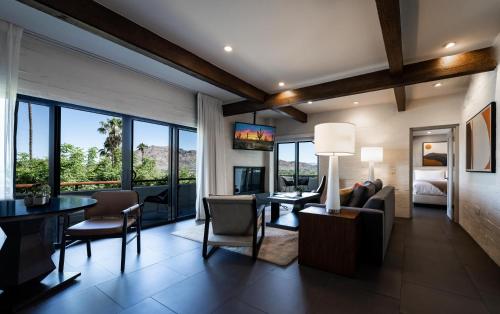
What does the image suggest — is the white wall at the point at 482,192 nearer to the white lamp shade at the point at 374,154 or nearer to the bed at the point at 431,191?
the white lamp shade at the point at 374,154

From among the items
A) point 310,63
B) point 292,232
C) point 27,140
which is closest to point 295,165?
point 292,232

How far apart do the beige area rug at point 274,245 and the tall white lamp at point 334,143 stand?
83 centimetres

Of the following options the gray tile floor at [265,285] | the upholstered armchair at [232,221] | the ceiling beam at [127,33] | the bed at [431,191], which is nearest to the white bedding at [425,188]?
the bed at [431,191]

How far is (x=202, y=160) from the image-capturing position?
487 centimetres

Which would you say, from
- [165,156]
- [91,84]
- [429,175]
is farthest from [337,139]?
[429,175]

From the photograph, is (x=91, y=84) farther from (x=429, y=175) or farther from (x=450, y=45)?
(x=429, y=175)

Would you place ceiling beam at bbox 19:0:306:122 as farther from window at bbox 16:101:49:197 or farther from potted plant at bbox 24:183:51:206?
potted plant at bbox 24:183:51:206

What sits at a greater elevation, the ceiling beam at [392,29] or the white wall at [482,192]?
the ceiling beam at [392,29]

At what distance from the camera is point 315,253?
2.54 meters

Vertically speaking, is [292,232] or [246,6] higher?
[246,6]

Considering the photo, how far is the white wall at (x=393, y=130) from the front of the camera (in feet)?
15.5

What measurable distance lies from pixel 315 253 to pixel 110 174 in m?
3.44

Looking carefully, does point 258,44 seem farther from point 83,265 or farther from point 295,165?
point 295,165

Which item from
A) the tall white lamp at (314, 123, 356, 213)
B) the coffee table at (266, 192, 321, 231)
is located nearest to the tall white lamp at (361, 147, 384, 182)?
the coffee table at (266, 192, 321, 231)
